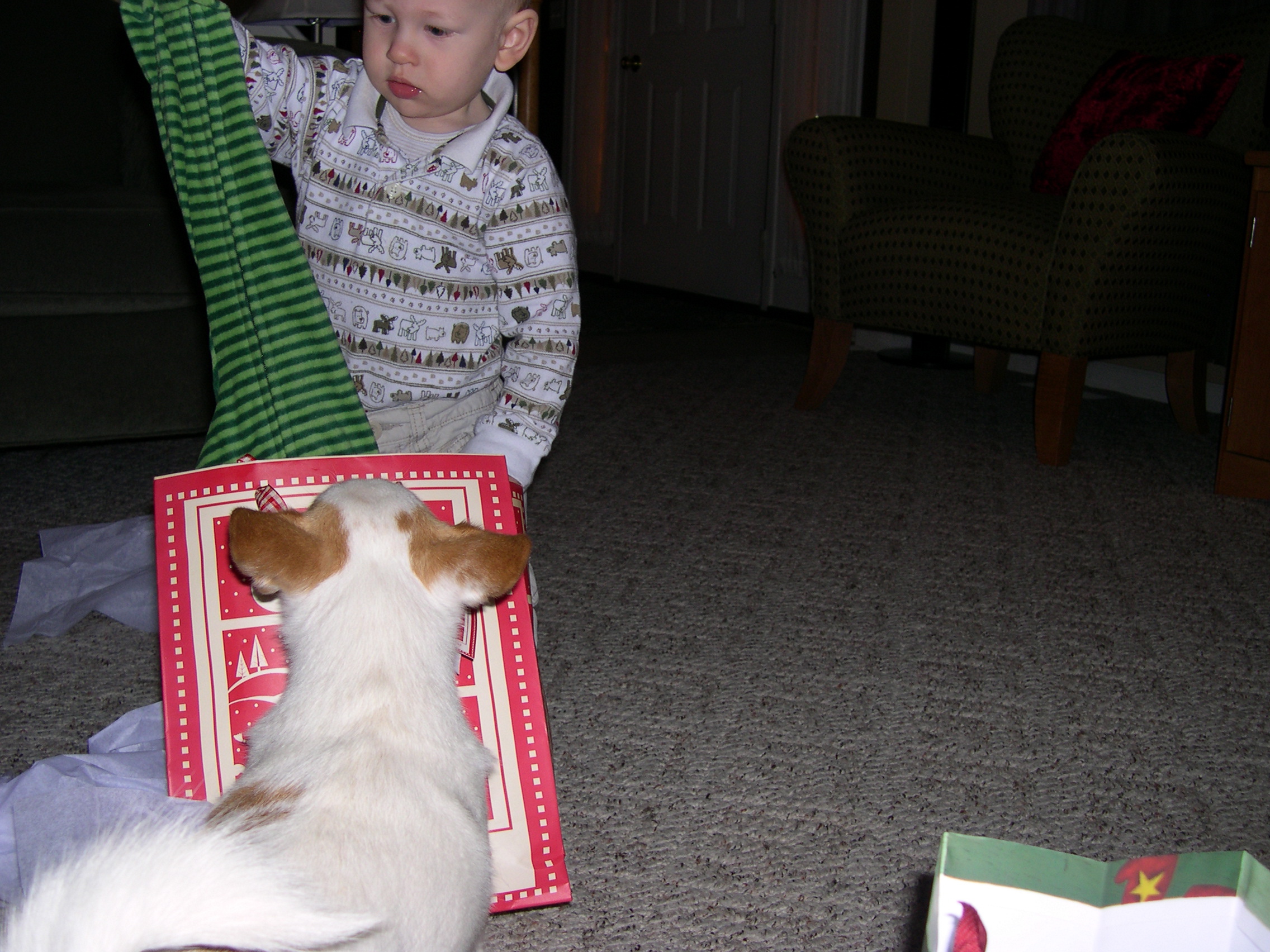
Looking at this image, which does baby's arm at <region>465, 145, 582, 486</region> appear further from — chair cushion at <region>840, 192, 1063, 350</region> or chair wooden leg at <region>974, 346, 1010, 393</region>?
chair wooden leg at <region>974, 346, 1010, 393</region>

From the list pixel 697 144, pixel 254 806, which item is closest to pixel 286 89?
pixel 254 806

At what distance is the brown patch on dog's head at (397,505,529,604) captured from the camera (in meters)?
0.68

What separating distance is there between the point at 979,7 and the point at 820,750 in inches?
122

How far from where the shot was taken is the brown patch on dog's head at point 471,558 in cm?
68

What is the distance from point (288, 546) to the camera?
650 millimetres

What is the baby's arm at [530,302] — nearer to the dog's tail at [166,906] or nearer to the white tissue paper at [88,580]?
the white tissue paper at [88,580]

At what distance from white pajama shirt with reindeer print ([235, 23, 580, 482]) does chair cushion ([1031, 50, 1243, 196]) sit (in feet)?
5.42

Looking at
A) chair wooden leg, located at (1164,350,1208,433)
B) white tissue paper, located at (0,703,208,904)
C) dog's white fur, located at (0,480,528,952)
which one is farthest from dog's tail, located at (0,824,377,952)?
chair wooden leg, located at (1164,350,1208,433)

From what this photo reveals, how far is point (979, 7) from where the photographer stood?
11.4 feet

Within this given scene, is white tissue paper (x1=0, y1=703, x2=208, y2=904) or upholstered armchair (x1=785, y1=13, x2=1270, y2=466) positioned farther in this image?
upholstered armchair (x1=785, y1=13, x2=1270, y2=466)

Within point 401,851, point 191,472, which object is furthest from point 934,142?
point 401,851

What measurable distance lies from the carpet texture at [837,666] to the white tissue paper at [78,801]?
0.42ft

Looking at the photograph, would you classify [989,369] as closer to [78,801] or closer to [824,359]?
[824,359]

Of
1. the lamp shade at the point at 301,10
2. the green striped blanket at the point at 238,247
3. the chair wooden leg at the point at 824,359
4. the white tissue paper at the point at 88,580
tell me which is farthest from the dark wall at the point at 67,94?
the chair wooden leg at the point at 824,359
